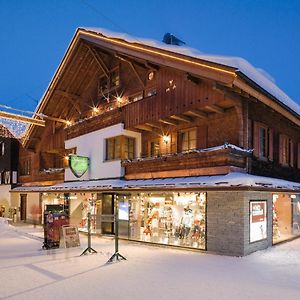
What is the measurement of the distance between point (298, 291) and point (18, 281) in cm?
721

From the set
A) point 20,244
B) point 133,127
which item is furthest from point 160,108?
point 20,244

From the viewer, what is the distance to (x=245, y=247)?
41.3ft

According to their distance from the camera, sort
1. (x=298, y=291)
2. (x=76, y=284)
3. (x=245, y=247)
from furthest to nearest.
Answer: (x=245, y=247) < (x=76, y=284) < (x=298, y=291)

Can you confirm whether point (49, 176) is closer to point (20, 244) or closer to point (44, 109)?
point (44, 109)

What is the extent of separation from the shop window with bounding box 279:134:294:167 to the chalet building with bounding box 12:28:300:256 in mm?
59

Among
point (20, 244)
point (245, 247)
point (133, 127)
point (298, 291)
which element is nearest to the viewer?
point (298, 291)

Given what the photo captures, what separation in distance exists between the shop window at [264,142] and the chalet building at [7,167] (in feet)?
80.1

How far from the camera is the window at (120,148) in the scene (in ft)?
61.4

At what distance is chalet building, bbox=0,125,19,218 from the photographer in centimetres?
3328

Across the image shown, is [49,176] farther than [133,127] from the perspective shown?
Yes

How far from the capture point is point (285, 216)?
58.2 ft

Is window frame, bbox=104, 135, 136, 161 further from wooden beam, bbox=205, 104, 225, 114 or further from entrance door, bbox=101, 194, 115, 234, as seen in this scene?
wooden beam, bbox=205, 104, 225, 114

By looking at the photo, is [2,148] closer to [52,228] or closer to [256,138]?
[52,228]

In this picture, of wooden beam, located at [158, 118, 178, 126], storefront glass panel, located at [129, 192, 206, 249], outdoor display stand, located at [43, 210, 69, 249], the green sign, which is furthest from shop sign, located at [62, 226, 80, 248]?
wooden beam, located at [158, 118, 178, 126]
